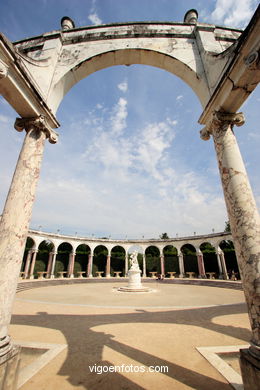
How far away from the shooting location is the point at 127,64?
618cm

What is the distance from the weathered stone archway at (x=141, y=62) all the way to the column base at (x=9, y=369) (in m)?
0.06

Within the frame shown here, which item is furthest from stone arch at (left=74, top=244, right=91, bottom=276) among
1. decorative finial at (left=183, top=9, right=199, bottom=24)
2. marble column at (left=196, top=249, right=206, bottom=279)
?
decorative finial at (left=183, top=9, right=199, bottom=24)

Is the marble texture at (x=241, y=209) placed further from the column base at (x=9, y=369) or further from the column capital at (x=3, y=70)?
the column capital at (x=3, y=70)

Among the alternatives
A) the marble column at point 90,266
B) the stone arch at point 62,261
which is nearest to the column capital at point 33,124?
the stone arch at point 62,261

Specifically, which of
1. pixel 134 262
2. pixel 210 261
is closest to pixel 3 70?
pixel 134 262

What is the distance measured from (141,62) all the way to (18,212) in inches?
240

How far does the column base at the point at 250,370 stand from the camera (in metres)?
2.44

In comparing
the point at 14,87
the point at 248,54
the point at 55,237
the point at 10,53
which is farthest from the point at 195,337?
the point at 55,237

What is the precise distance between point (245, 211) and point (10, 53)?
5.40 m

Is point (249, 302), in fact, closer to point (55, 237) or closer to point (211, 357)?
point (211, 357)

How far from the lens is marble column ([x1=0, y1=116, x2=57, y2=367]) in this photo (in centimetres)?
310

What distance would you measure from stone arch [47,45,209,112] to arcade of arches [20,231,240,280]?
26.1 meters

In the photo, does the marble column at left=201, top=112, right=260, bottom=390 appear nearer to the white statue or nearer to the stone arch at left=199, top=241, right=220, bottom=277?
the white statue

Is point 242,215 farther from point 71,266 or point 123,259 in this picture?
point 123,259
